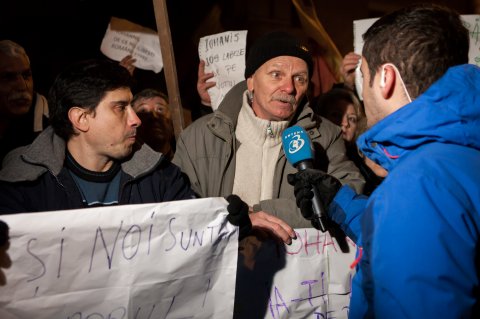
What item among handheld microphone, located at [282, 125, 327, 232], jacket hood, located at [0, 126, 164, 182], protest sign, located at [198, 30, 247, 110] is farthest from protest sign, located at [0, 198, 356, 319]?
protest sign, located at [198, 30, 247, 110]

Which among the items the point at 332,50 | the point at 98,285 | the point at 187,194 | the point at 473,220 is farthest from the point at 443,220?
the point at 332,50

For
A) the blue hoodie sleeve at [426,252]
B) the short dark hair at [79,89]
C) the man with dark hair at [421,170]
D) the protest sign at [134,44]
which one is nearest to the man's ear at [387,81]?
the man with dark hair at [421,170]

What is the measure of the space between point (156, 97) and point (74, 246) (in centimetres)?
252

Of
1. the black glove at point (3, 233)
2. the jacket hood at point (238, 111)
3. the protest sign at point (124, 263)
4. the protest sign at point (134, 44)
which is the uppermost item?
the protest sign at point (134, 44)

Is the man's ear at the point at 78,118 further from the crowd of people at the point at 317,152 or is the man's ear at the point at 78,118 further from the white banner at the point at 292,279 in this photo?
the white banner at the point at 292,279

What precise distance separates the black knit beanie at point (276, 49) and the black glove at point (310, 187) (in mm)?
1263

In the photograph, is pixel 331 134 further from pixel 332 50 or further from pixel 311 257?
pixel 332 50

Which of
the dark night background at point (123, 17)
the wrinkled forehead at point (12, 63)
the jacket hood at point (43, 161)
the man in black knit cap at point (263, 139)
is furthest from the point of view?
the dark night background at point (123, 17)

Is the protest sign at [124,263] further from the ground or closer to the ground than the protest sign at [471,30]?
closer to the ground

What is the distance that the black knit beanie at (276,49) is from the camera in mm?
3068

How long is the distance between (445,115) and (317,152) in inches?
64.2

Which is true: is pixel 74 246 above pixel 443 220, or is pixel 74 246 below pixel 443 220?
below

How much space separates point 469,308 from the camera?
1.14m

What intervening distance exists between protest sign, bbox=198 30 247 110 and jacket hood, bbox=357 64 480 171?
255 centimetres
